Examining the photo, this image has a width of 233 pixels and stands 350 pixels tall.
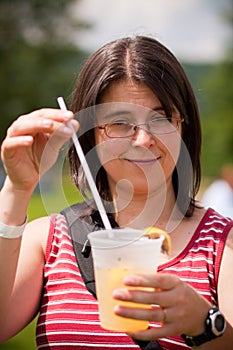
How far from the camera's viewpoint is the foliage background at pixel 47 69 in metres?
42.8

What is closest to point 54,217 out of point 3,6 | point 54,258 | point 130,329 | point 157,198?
point 54,258

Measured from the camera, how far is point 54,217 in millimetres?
2846

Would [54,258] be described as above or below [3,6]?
above

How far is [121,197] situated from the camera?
9.30 ft

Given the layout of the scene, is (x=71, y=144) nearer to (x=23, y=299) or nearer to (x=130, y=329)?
(x=23, y=299)

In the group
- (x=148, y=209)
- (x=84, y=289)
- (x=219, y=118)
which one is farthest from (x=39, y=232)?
(x=219, y=118)

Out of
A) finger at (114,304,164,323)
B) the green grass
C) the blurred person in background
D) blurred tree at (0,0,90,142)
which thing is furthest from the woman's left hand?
blurred tree at (0,0,90,142)

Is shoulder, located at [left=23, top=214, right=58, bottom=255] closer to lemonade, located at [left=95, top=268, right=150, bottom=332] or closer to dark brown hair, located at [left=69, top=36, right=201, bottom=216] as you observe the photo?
dark brown hair, located at [left=69, top=36, right=201, bottom=216]

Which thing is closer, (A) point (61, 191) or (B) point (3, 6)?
(A) point (61, 191)

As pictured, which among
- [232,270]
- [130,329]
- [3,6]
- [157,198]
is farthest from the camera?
[3,6]

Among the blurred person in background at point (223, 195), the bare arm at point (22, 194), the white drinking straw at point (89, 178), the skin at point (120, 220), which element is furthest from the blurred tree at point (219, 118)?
the white drinking straw at point (89, 178)

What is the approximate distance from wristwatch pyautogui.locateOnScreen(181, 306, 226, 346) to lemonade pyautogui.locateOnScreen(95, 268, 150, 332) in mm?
175

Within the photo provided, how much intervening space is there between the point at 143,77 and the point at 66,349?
0.86 metres

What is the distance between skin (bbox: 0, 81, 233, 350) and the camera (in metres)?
2.19
